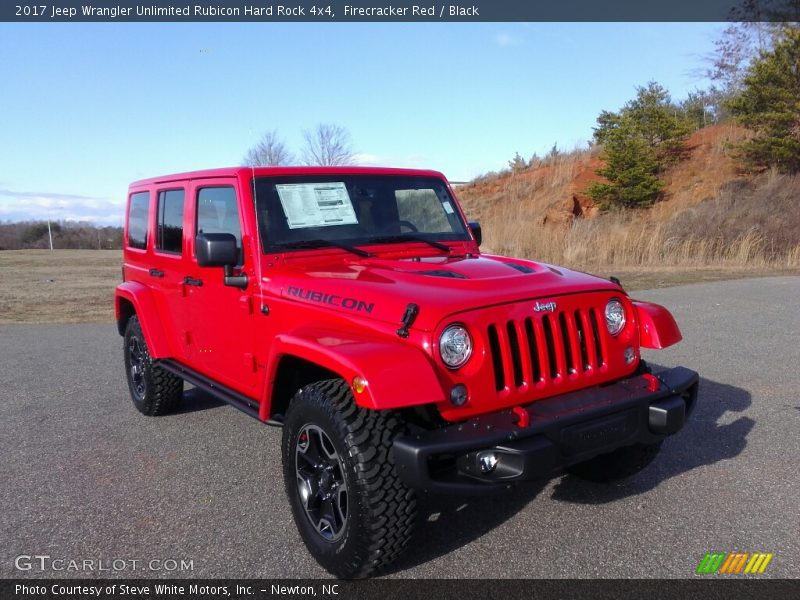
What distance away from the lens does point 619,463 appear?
382 cm

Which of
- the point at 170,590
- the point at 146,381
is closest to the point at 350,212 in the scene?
the point at 170,590

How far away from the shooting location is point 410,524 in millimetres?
2920

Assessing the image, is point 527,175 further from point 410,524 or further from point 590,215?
point 410,524

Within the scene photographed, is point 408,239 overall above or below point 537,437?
above

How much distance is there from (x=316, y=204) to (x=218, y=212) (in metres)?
0.67

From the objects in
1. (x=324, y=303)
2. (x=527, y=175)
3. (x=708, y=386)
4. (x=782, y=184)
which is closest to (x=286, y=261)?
(x=324, y=303)

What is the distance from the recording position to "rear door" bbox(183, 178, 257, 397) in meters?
4.04

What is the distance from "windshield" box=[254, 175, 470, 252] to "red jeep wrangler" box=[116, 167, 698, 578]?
0.04 ft

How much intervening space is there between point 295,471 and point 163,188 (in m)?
2.84

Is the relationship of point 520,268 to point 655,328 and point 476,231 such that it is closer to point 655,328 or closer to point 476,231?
point 655,328

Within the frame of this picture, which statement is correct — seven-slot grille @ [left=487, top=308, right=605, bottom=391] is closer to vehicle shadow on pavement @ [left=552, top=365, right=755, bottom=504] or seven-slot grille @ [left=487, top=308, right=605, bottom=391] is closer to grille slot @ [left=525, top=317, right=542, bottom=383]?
grille slot @ [left=525, top=317, right=542, bottom=383]

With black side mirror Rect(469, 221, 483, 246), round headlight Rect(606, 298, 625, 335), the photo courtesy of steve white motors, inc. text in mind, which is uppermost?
black side mirror Rect(469, 221, 483, 246)

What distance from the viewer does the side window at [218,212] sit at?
13.6 ft

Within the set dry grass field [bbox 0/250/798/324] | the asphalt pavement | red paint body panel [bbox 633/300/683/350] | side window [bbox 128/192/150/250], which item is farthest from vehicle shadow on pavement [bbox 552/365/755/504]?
dry grass field [bbox 0/250/798/324]
